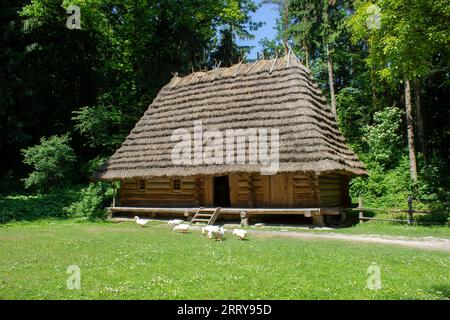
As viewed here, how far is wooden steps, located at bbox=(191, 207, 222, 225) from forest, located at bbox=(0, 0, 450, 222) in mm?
6483

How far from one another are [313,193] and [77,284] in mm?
11945

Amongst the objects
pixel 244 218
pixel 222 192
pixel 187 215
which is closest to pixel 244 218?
pixel 244 218

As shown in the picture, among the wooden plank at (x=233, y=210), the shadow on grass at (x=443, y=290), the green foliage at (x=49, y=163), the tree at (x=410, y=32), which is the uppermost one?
the tree at (x=410, y=32)

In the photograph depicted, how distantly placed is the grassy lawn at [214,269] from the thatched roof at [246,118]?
16.5 ft

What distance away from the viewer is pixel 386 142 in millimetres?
25406

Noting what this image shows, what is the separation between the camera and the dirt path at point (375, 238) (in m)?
12.0

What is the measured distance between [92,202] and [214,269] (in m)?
15.4

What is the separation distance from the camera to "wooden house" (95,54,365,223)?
17.2 m

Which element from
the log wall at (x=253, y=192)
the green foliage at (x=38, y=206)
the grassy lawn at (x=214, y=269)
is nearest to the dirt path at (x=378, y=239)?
the grassy lawn at (x=214, y=269)

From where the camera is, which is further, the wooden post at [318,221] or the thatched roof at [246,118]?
the thatched roof at [246,118]

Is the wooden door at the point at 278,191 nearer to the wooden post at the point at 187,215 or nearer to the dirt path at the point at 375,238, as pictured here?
the dirt path at the point at 375,238

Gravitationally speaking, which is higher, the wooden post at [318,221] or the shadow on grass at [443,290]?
the wooden post at [318,221]

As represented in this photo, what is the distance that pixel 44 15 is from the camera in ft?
95.1
